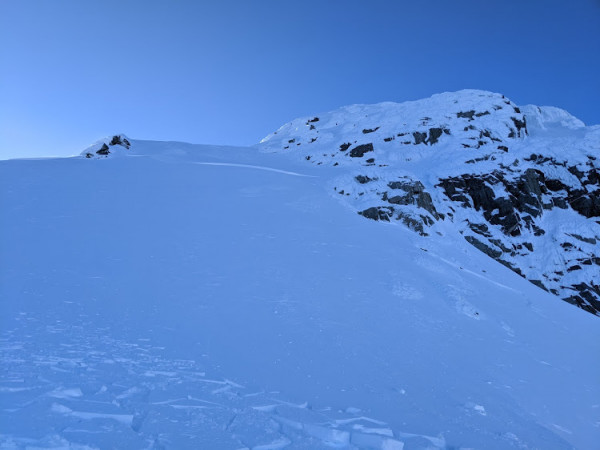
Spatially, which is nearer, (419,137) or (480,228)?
(480,228)

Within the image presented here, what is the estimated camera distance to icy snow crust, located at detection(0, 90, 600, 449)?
16.8ft

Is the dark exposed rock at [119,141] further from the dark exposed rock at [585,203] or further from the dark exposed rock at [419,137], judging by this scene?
the dark exposed rock at [585,203]

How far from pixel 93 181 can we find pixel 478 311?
17.8 m

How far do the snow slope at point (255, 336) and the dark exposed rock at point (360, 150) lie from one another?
2358 centimetres

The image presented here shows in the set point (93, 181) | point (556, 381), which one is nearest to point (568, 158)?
Answer: point (556, 381)

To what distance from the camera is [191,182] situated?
2059cm

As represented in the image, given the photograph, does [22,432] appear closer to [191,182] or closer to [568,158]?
[191,182]

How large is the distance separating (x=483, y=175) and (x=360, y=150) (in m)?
12.5

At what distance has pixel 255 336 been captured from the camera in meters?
7.92

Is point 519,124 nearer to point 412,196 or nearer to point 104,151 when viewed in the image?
point 412,196

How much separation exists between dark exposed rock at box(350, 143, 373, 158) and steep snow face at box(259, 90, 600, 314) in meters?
0.12

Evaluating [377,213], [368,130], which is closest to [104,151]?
[377,213]

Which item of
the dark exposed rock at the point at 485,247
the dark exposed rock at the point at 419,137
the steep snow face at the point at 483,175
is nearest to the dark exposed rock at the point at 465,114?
the steep snow face at the point at 483,175

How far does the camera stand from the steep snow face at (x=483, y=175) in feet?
85.2
